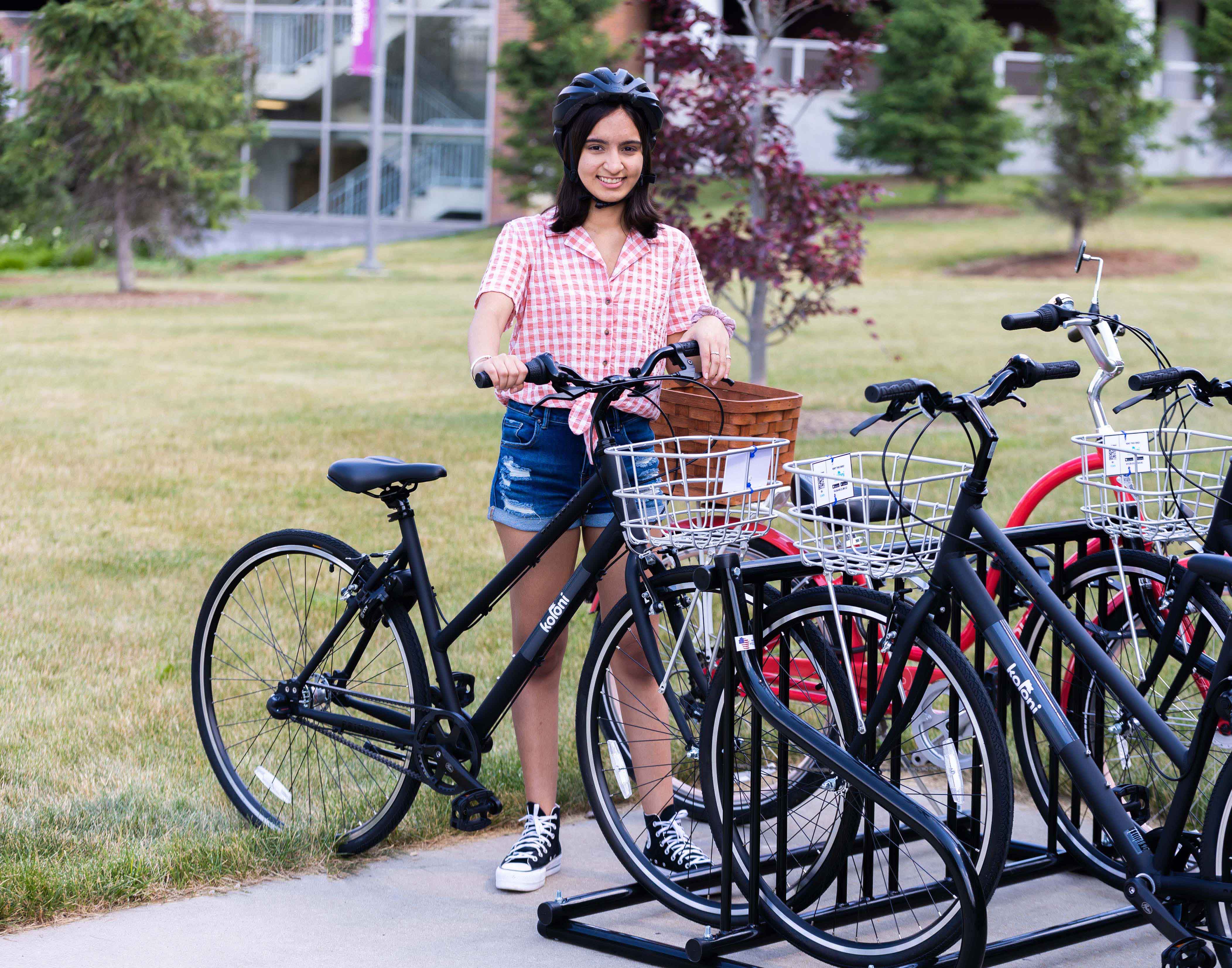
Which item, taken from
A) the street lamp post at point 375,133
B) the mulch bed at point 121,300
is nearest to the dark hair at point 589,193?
the mulch bed at point 121,300

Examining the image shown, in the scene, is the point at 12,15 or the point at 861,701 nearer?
the point at 861,701

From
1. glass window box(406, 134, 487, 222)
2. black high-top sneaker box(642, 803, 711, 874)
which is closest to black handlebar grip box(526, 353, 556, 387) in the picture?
black high-top sneaker box(642, 803, 711, 874)

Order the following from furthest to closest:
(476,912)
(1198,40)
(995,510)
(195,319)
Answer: (1198,40) → (195,319) → (995,510) → (476,912)

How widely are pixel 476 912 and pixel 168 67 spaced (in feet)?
82.8

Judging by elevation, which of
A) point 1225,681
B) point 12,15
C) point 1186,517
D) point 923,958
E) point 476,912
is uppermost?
point 12,15

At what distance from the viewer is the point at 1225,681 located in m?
2.93

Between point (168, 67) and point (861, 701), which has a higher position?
point (168, 67)

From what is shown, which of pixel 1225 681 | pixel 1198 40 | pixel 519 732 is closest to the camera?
pixel 1225 681

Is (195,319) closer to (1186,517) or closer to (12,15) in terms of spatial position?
(1186,517)

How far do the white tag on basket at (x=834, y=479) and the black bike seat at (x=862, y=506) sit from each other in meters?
0.01

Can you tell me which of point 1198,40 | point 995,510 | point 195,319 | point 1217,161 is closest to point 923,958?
point 995,510

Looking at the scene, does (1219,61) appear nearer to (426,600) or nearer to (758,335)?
(758,335)

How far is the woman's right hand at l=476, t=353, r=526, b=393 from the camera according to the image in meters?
3.28

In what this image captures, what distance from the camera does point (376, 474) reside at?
3.80 meters
